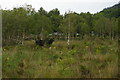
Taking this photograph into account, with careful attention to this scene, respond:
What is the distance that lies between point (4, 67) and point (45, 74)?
4.69ft

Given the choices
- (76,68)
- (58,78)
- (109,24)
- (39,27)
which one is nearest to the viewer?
(58,78)

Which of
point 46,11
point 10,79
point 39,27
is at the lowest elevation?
point 10,79

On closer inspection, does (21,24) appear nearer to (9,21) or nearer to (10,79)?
(9,21)

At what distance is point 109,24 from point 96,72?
26.1 metres

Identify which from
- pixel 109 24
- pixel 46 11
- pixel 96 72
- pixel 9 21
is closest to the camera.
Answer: pixel 96 72

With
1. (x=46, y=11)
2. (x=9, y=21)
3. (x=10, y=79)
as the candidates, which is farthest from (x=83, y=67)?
(x=46, y=11)

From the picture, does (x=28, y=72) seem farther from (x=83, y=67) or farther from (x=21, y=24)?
(x=21, y=24)

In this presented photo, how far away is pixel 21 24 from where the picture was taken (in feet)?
66.2

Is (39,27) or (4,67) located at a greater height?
(39,27)

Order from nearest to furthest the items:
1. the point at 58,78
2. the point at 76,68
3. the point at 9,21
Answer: the point at 58,78 → the point at 76,68 → the point at 9,21

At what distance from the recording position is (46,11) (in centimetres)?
4650

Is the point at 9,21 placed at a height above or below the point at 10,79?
above

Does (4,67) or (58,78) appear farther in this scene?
(4,67)

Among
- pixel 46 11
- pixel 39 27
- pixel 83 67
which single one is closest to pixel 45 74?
pixel 83 67
